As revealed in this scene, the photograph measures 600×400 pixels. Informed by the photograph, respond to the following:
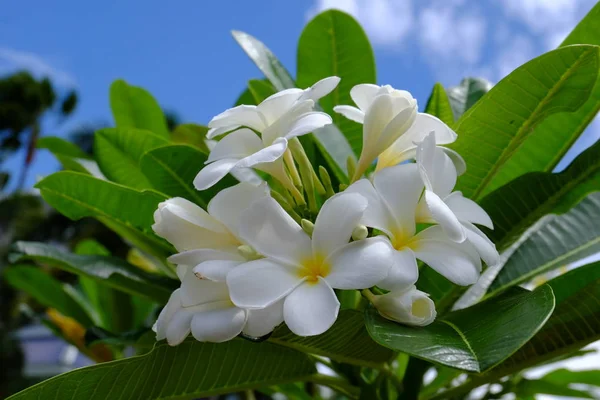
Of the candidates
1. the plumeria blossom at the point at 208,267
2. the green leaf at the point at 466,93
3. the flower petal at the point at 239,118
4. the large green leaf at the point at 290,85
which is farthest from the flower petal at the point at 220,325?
the green leaf at the point at 466,93

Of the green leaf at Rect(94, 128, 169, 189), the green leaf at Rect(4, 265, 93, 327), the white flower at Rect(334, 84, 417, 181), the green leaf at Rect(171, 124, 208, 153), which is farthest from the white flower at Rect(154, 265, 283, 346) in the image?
the green leaf at Rect(4, 265, 93, 327)

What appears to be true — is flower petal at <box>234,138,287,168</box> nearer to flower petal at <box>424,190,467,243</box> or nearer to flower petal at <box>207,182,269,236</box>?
flower petal at <box>207,182,269,236</box>

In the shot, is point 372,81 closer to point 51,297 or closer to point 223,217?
point 223,217

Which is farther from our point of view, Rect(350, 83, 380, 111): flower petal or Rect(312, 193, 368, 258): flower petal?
Rect(350, 83, 380, 111): flower petal

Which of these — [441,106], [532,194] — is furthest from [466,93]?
[532,194]

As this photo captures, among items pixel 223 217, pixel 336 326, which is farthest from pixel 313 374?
pixel 223 217
